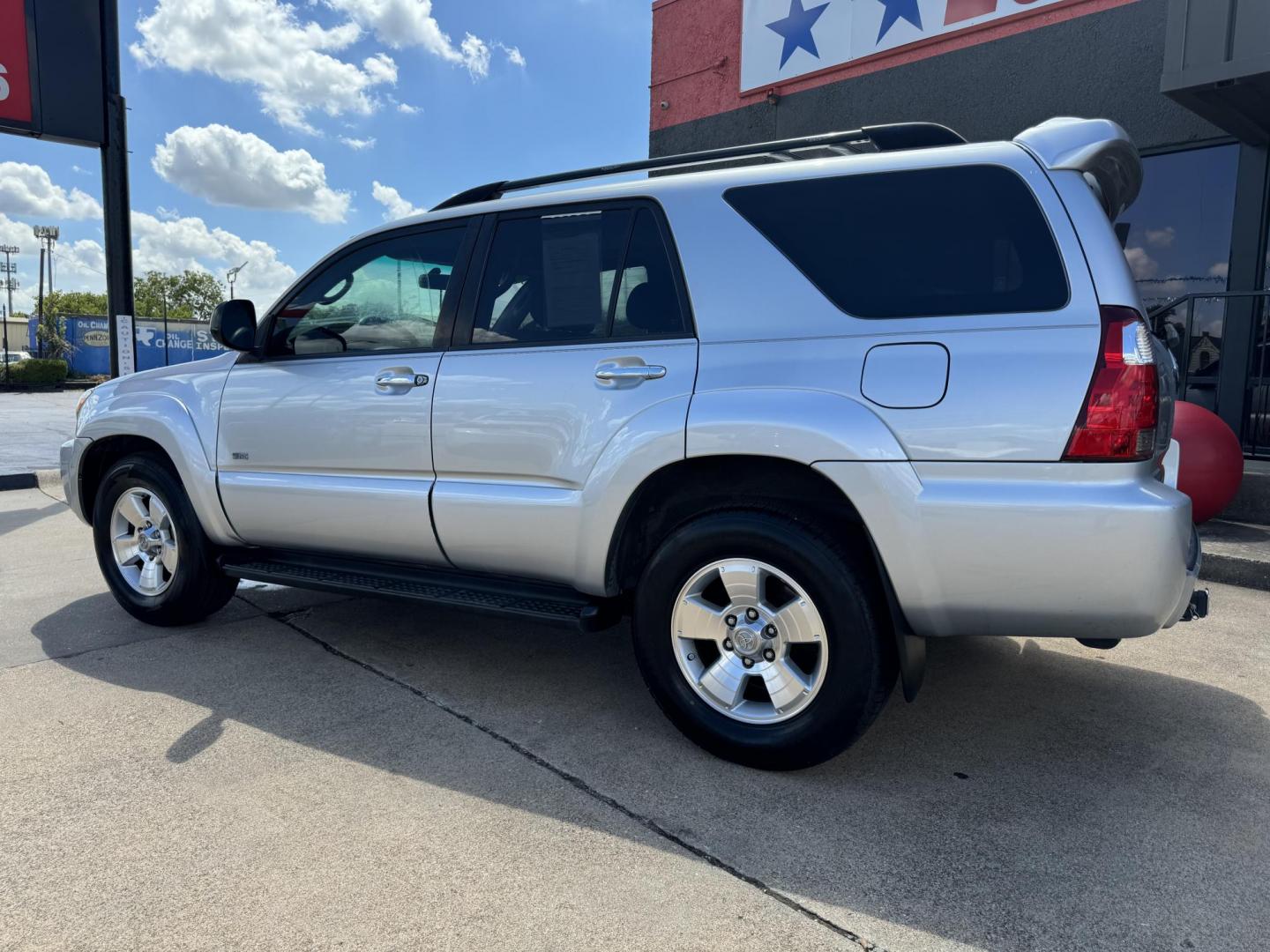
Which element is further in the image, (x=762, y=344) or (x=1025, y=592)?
(x=762, y=344)

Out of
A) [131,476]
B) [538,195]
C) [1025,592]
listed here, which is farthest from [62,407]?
A: [1025,592]

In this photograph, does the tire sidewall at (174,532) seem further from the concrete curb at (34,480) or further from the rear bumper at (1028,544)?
the concrete curb at (34,480)

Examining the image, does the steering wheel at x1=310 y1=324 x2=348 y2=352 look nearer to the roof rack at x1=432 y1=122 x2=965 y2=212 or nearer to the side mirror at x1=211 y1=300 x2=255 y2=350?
the side mirror at x1=211 y1=300 x2=255 y2=350

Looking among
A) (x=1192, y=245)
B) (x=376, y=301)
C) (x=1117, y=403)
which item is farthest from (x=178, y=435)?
(x=1192, y=245)

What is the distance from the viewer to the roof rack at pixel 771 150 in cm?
298

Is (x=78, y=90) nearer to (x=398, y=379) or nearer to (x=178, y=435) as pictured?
(x=178, y=435)

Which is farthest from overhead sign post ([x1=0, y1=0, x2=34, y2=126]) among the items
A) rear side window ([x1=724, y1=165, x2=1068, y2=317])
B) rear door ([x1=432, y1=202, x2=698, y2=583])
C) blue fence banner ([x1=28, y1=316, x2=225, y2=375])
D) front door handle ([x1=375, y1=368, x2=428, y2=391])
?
blue fence banner ([x1=28, y1=316, x2=225, y2=375])

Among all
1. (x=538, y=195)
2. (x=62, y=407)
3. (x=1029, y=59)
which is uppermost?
(x=1029, y=59)

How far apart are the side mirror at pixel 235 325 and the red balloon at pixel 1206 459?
537cm

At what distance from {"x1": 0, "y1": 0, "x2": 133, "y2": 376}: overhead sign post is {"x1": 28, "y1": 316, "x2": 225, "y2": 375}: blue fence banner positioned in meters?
45.9

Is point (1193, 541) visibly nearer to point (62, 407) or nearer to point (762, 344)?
point (762, 344)

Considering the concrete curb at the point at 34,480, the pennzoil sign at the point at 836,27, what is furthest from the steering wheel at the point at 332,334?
the pennzoil sign at the point at 836,27

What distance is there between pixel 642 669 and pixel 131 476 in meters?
2.85

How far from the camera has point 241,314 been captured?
4105 mm
